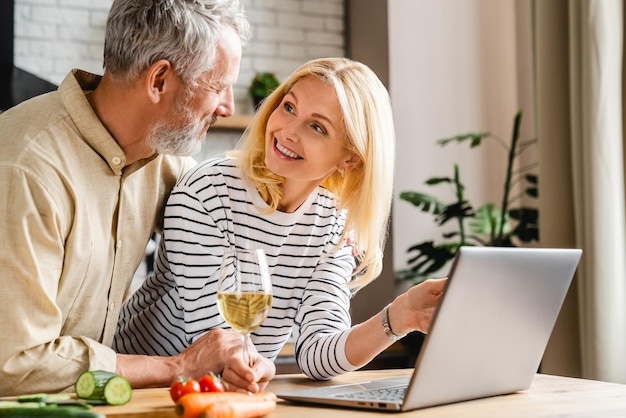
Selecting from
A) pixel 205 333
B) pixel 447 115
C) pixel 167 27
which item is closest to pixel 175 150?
pixel 167 27

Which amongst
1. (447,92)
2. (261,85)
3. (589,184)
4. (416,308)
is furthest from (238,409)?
(447,92)

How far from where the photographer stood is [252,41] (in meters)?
4.97

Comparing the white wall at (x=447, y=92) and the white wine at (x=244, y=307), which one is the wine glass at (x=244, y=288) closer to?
the white wine at (x=244, y=307)

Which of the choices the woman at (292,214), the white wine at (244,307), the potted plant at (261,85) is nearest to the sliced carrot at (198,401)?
the white wine at (244,307)

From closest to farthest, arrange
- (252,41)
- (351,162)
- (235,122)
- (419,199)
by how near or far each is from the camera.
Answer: (351,162) < (419,199) < (235,122) < (252,41)

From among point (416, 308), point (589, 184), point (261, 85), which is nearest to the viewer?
point (416, 308)

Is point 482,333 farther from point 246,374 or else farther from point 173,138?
point 173,138

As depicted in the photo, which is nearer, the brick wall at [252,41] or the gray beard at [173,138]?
the gray beard at [173,138]

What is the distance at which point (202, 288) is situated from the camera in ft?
6.15

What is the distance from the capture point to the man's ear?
193 centimetres

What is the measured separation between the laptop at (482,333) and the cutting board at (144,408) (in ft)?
0.70

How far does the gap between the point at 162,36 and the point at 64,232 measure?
0.50 metres

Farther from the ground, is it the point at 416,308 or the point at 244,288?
the point at 244,288

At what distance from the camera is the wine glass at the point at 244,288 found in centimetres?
133
